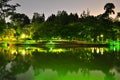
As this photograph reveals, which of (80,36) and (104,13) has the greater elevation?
(104,13)

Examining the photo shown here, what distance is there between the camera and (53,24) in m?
83.1

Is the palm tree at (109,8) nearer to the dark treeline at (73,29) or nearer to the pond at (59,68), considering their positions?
the dark treeline at (73,29)

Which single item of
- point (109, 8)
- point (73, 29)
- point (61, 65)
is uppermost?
point (109, 8)

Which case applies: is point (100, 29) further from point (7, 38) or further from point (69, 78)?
point (69, 78)

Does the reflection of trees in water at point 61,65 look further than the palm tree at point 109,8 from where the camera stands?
No

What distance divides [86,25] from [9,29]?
73.4 feet

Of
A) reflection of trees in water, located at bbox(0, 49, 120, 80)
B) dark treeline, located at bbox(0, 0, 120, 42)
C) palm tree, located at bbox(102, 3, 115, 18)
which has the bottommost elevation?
reflection of trees in water, located at bbox(0, 49, 120, 80)

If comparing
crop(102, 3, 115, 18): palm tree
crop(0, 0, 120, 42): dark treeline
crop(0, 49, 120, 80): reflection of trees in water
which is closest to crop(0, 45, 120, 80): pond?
crop(0, 49, 120, 80): reflection of trees in water

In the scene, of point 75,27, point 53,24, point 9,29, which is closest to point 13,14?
point 9,29

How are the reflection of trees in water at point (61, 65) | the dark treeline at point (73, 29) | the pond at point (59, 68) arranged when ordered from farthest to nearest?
1. the dark treeline at point (73, 29)
2. the reflection of trees in water at point (61, 65)
3. the pond at point (59, 68)

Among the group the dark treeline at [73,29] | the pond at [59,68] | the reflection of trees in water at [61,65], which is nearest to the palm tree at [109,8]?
the dark treeline at [73,29]

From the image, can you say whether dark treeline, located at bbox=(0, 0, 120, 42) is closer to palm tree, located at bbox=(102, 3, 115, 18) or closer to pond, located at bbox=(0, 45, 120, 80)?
palm tree, located at bbox=(102, 3, 115, 18)

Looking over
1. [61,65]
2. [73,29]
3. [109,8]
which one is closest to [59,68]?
[61,65]

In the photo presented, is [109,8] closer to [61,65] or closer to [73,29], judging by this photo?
[73,29]
